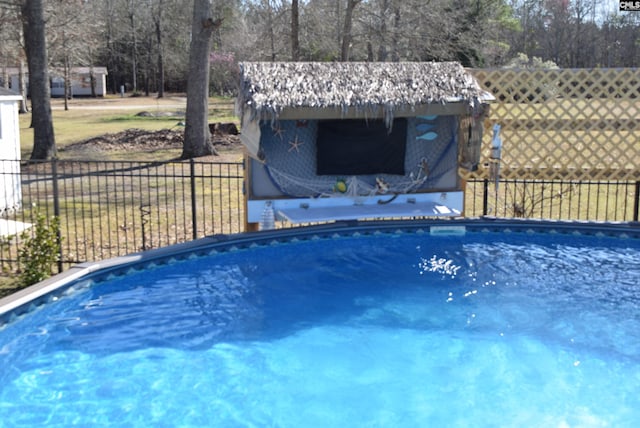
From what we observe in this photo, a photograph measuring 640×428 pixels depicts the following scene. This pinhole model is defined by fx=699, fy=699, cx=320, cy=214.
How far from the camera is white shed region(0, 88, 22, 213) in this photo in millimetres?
12984

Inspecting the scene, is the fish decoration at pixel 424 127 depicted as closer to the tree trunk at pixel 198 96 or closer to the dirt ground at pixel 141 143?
the tree trunk at pixel 198 96

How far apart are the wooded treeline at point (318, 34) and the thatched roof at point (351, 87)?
36.8 ft

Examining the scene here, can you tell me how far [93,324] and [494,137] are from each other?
6782mm

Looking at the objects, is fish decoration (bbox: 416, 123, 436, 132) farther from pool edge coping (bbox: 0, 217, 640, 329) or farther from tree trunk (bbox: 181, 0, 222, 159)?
tree trunk (bbox: 181, 0, 222, 159)

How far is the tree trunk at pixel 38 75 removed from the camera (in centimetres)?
2047

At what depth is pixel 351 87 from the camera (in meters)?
10.6

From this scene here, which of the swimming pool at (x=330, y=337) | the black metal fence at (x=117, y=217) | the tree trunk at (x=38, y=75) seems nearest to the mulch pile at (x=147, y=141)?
the tree trunk at (x=38, y=75)

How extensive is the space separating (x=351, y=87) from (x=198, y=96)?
40.9ft

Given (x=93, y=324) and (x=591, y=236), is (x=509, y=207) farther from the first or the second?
(x=93, y=324)

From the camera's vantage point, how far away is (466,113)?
10.8 m

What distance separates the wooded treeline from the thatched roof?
11.2 m

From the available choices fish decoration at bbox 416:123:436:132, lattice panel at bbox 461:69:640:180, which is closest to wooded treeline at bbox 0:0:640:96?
fish decoration at bbox 416:123:436:132

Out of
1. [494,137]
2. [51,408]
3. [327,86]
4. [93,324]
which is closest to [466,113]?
[494,137]

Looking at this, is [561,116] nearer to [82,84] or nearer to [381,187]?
[381,187]
